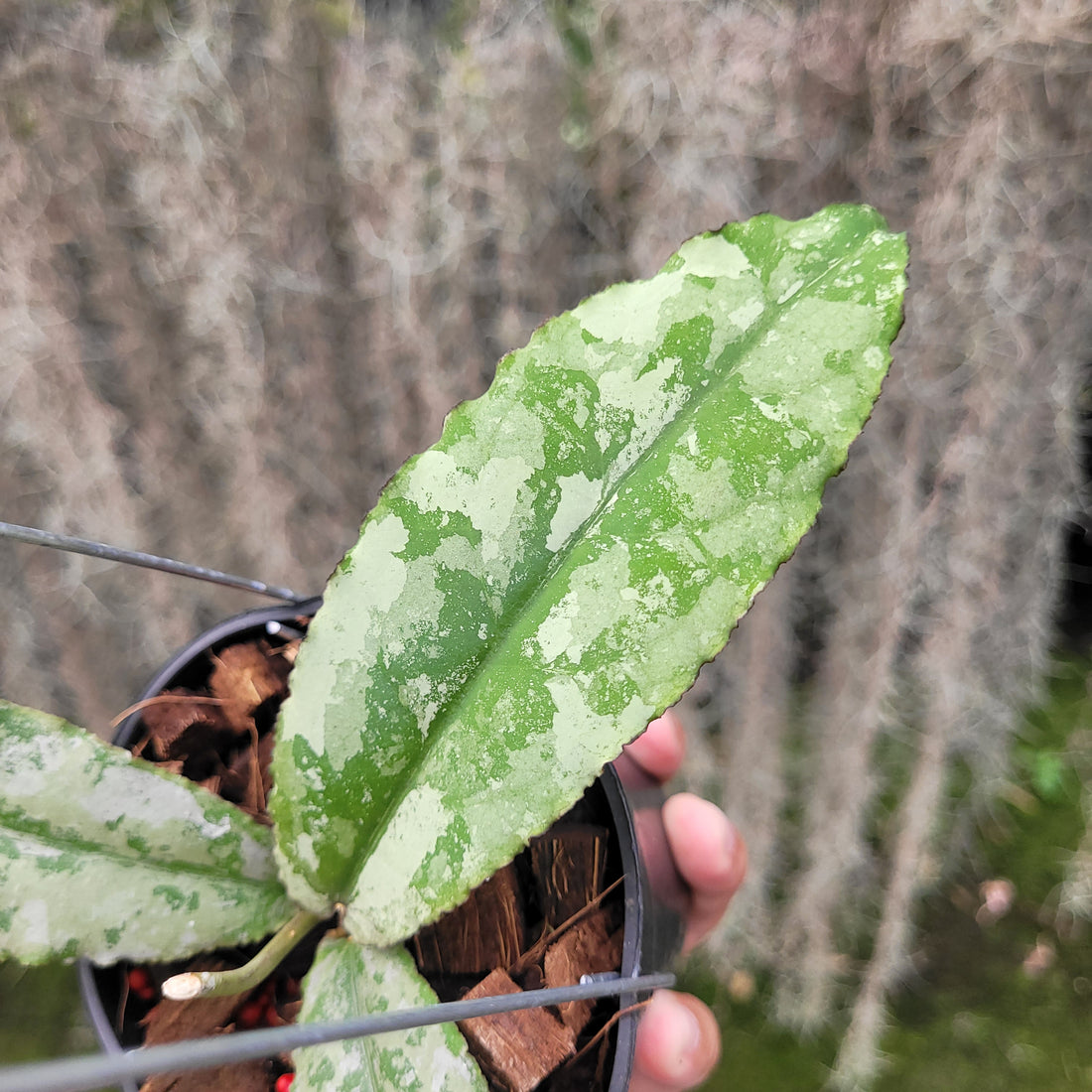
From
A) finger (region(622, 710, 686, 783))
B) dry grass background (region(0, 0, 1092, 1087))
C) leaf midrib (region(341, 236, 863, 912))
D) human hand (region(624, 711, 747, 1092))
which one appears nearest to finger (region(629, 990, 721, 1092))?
human hand (region(624, 711, 747, 1092))

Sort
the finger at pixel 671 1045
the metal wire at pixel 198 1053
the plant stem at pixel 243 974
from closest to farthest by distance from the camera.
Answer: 1. the metal wire at pixel 198 1053
2. the plant stem at pixel 243 974
3. the finger at pixel 671 1045

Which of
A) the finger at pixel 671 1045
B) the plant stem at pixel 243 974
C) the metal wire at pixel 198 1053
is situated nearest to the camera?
the metal wire at pixel 198 1053

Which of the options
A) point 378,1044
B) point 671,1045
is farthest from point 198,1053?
point 671,1045

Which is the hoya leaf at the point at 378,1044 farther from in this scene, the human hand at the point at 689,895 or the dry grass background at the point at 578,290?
the dry grass background at the point at 578,290

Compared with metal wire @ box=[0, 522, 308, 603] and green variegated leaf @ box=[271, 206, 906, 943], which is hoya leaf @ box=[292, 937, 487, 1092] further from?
metal wire @ box=[0, 522, 308, 603]

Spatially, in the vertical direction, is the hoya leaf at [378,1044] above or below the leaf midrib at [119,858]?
below

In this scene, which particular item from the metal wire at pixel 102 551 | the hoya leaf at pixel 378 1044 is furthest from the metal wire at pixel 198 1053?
the metal wire at pixel 102 551

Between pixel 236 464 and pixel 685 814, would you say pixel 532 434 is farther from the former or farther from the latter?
pixel 236 464
